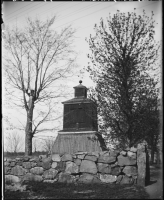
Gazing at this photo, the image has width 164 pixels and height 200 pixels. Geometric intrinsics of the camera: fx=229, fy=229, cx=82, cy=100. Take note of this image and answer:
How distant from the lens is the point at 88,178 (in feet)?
21.4

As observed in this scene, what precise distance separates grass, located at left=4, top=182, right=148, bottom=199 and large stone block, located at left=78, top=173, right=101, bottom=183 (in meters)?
0.35

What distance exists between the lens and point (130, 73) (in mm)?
8195

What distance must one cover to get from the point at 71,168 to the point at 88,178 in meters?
0.59

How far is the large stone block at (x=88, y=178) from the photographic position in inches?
253

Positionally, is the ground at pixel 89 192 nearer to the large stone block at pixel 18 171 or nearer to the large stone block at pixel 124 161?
the large stone block at pixel 124 161

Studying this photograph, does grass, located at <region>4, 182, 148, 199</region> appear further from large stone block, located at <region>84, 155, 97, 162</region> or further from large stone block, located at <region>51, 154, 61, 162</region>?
large stone block, located at <region>51, 154, 61, 162</region>

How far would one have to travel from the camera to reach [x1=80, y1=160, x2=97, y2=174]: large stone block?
657 centimetres

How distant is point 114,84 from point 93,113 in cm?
Result: 139

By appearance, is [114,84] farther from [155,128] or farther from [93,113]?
[155,128]

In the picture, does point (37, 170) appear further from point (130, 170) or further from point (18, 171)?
point (130, 170)

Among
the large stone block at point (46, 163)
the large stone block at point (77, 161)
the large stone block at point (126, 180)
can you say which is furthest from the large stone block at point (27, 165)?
the large stone block at point (126, 180)

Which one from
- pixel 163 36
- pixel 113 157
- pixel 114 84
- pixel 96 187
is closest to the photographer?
pixel 163 36

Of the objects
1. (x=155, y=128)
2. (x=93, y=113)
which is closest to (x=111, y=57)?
(x=93, y=113)

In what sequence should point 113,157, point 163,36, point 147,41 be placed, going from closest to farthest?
point 163,36 < point 113,157 < point 147,41
